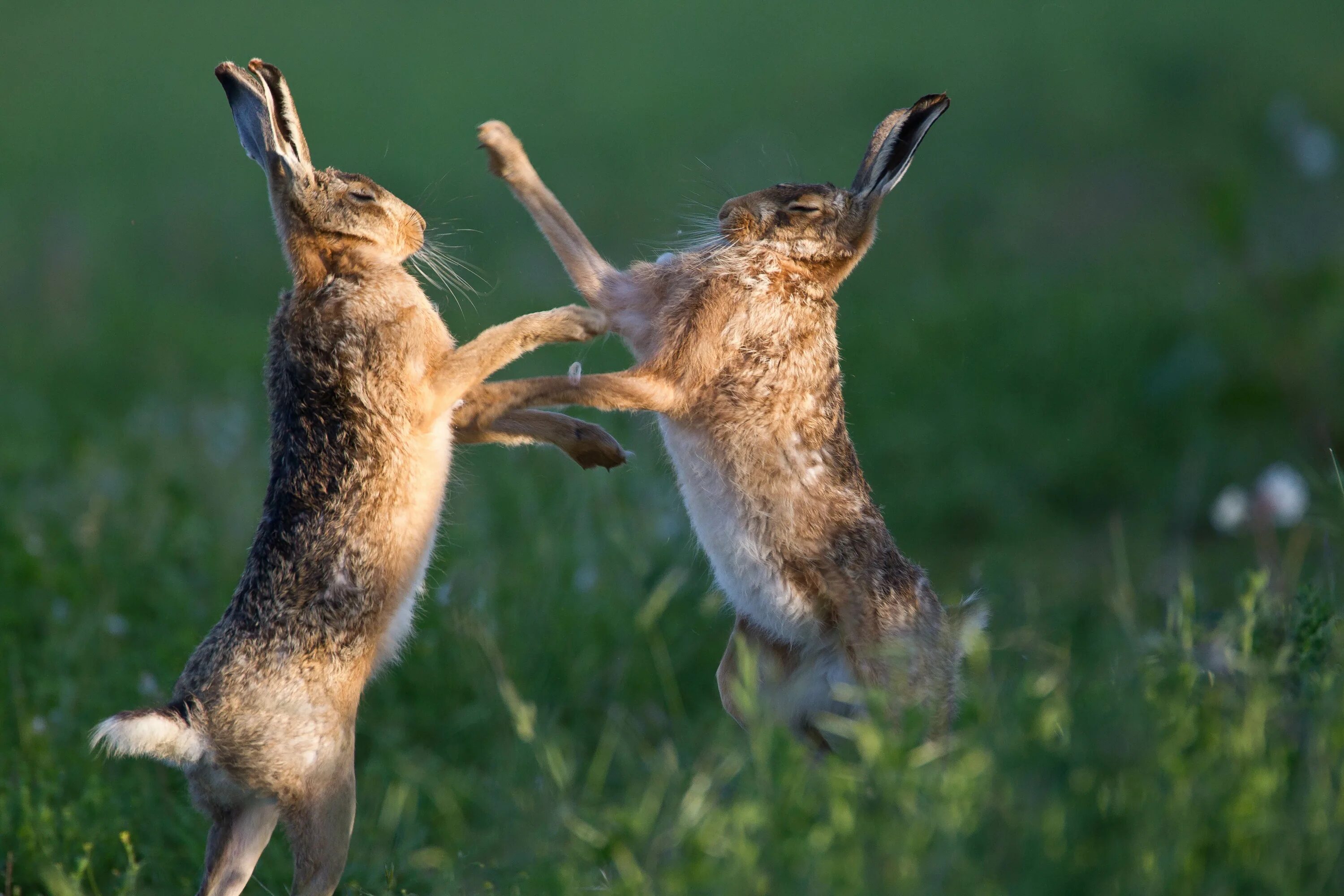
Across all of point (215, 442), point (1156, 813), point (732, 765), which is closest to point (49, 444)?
point (215, 442)

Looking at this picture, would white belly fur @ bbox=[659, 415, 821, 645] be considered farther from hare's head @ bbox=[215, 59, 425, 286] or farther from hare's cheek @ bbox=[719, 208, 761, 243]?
hare's head @ bbox=[215, 59, 425, 286]

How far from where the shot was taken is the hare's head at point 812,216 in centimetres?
461

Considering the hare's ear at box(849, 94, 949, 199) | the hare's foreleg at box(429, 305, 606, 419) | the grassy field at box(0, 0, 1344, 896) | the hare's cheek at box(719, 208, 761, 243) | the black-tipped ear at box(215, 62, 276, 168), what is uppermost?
the black-tipped ear at box(215, 62, 276, 168)

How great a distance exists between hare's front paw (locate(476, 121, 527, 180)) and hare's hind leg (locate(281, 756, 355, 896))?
197 cm

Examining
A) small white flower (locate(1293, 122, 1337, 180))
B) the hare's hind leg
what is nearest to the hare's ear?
the hare's hind leg

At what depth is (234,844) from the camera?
409 cm

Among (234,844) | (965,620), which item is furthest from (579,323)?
(234,844)

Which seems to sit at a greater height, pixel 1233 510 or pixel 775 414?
pixel 775 414

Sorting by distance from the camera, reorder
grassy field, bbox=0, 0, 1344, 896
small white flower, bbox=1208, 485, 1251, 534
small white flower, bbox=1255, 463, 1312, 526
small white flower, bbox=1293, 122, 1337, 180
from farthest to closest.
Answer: small white flower, bbox=1293, 122, 1337, 180, small white flower, bbox=1208, 485, 1251, 534, small white flower, bbox=1255, 463, 1312, 526, grassy field, bbox=0, 0, 1344, 896

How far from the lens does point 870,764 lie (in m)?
2.84

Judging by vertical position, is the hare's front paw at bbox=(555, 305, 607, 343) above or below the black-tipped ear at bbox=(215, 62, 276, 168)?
below

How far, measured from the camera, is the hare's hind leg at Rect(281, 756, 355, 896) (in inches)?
156

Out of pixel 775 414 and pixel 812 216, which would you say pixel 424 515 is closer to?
pixel 775 414

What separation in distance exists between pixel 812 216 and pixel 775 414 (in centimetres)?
72
